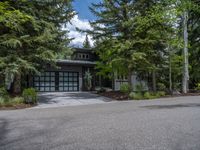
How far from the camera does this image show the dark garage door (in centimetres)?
2459

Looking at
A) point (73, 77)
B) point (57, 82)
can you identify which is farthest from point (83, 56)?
point (57, 82)

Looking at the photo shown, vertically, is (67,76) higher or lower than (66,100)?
higher

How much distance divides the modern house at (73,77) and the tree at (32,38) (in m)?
6.18

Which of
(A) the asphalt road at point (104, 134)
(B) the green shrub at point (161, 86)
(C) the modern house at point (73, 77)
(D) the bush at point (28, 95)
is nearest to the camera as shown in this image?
(A) the asphalt road at point (104, 134)

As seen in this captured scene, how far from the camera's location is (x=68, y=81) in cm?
2603

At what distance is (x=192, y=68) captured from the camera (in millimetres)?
26344

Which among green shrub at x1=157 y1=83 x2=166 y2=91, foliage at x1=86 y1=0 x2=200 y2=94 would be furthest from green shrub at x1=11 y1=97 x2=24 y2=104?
green shrub at x1=157 y1=83 x2=166 y2=91

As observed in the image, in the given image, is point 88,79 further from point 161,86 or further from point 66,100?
point 66,100

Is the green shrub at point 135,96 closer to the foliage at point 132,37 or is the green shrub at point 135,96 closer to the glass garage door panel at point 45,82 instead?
the foliage at point 132,37

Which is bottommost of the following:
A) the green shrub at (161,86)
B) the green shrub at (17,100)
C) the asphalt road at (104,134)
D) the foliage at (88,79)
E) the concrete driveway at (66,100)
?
the asphalt road at (104,134)

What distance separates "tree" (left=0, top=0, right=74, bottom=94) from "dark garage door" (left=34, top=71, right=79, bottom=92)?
6.48 metres

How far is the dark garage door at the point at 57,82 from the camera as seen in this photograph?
80.7 ft

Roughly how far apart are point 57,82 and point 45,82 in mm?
1257

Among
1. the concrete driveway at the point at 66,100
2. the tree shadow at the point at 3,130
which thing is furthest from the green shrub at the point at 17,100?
the tree shadow at the point at 3,130
